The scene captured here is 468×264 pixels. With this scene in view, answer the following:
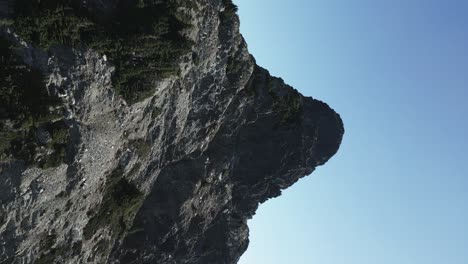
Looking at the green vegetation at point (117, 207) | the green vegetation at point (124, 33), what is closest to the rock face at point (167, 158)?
the green vegetation at point (117, 207)

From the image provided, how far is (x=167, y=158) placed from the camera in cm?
6612

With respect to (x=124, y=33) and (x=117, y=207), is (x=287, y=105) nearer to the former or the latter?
(x=117, y=207)

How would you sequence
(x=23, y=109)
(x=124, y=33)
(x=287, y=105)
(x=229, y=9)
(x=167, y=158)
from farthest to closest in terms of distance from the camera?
(x=287, y=105) → (x=229, y=9) → (x=167, y=158) → (x=124, y=33) → (x=23, y=109)

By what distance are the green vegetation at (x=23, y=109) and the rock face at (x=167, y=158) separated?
689 millimetres

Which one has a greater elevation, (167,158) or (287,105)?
(287,105)

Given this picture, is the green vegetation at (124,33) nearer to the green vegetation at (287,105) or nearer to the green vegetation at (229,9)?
the green vegetation at (229,9)

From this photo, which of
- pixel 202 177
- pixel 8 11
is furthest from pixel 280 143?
pixel 8 11

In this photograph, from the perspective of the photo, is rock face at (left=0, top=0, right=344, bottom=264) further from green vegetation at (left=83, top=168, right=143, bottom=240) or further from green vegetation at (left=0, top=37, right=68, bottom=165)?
green vegetation at (left=0, top=37, right=68, bottom=165)

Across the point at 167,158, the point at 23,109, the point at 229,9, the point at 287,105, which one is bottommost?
the point at 23,109

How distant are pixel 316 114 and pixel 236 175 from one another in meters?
18.3

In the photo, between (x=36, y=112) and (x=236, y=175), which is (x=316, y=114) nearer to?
(x=236, y=175)

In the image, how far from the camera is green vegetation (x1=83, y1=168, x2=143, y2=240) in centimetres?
5846

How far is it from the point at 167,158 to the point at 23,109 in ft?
82.0

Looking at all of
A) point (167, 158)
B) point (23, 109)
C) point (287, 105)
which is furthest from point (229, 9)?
point (23, 109)
